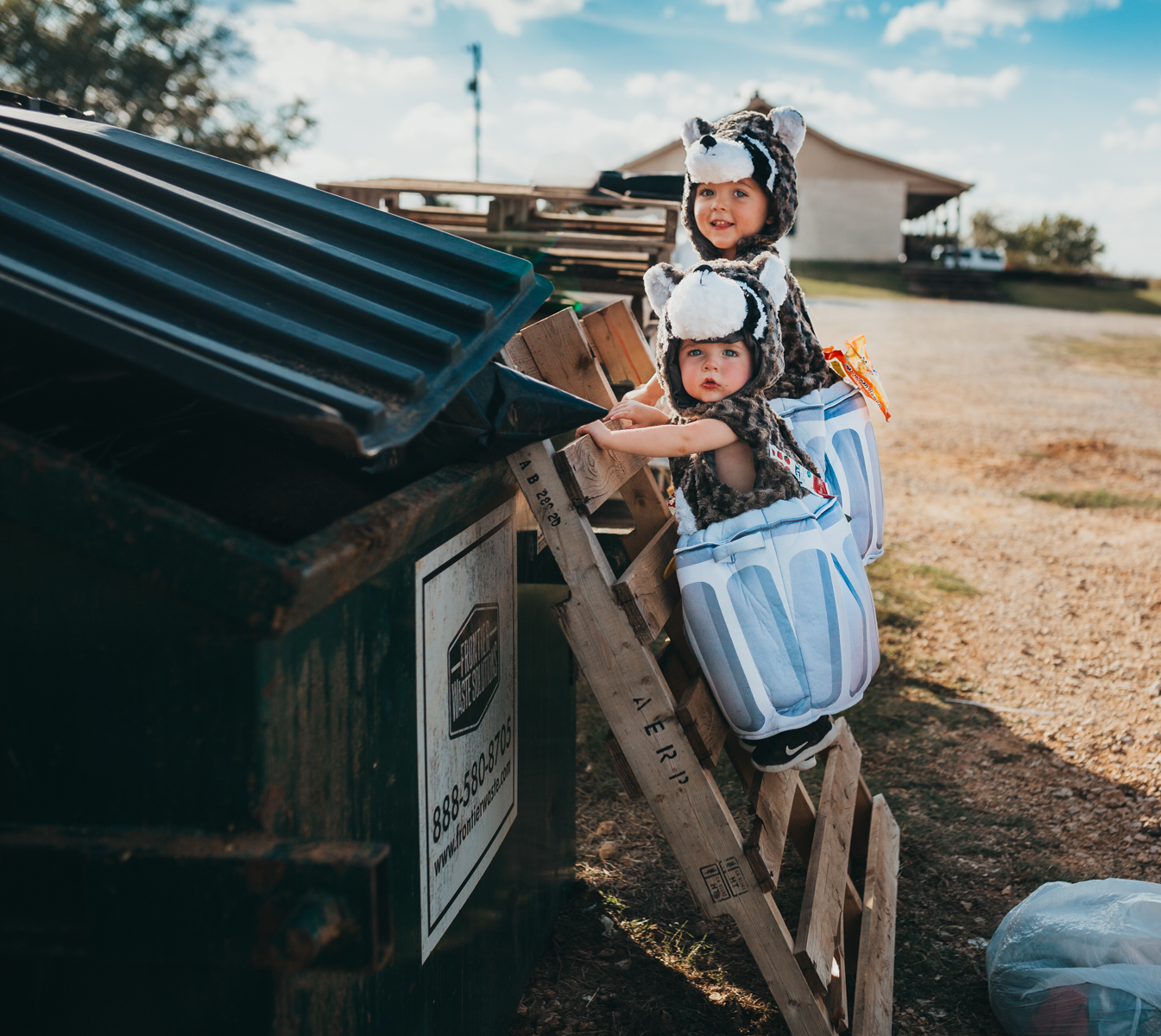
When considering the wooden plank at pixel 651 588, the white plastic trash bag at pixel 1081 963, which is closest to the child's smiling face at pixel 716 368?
the wooden plank at pixel 651 588

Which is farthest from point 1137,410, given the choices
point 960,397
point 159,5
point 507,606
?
point 159,5

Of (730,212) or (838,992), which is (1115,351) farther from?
(838,992)

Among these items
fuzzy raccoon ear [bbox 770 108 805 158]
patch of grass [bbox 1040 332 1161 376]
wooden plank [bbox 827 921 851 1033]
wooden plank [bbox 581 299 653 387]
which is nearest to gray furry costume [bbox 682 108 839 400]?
fuzzy raccoon ear [bbox 770 108 805 158]

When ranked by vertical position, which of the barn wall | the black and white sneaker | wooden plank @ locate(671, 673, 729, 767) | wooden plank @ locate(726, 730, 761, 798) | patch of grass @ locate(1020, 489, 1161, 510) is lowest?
patch of grass @ locate(1020, 489, 1161, 510)

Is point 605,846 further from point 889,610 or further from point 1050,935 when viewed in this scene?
point 889,610

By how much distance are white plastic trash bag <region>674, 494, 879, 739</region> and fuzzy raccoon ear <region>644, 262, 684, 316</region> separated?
61cm

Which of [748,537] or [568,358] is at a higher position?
[568,358]

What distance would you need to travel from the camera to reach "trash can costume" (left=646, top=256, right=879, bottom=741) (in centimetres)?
208

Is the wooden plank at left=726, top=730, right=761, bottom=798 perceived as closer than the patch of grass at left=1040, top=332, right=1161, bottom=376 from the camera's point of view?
Yes

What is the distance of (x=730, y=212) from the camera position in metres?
2.66

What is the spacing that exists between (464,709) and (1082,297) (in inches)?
1362

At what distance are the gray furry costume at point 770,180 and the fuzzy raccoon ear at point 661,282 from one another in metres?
0.37

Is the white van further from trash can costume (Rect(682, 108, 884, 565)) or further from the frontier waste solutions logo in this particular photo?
the frontier waste solutions logo

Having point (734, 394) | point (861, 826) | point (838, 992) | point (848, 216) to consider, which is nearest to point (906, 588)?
point (861, 826)
